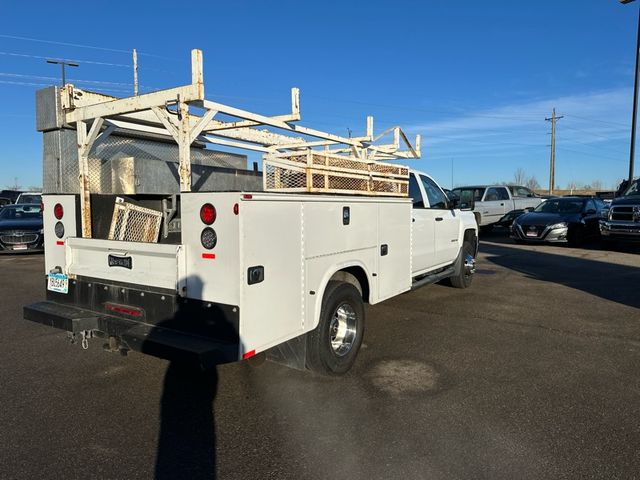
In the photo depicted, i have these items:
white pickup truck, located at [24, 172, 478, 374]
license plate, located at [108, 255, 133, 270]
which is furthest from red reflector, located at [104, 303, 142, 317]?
license plate, located at [108, 255, 133, 270]

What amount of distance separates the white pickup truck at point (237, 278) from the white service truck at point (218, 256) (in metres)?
0.01

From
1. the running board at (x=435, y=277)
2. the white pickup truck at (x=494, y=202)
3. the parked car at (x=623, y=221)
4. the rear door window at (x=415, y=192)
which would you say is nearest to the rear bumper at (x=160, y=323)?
the running board at (x=435, y=277)

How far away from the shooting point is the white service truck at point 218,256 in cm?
331

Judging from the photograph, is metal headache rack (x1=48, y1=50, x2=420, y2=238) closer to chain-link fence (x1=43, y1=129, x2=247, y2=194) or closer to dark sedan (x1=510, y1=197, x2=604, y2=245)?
chain-link fence (x1=43, y1=129, x2=247, y2=194)

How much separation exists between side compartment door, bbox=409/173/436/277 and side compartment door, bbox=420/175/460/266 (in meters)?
0.16

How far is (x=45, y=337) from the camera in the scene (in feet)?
18.6

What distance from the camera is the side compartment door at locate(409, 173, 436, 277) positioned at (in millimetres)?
6166

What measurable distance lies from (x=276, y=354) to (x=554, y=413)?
7.23 feet

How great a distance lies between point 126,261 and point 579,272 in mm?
9671

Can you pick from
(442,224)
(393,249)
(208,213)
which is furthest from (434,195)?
(208,213)

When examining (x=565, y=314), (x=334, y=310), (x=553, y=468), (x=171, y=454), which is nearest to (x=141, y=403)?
(x=171, y=454)

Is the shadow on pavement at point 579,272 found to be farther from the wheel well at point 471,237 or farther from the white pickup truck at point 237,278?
the white pickup truck at point 237,278

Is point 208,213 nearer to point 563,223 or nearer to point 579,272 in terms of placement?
point 579,272

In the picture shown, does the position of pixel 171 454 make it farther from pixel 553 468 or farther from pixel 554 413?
pixel 554 413
